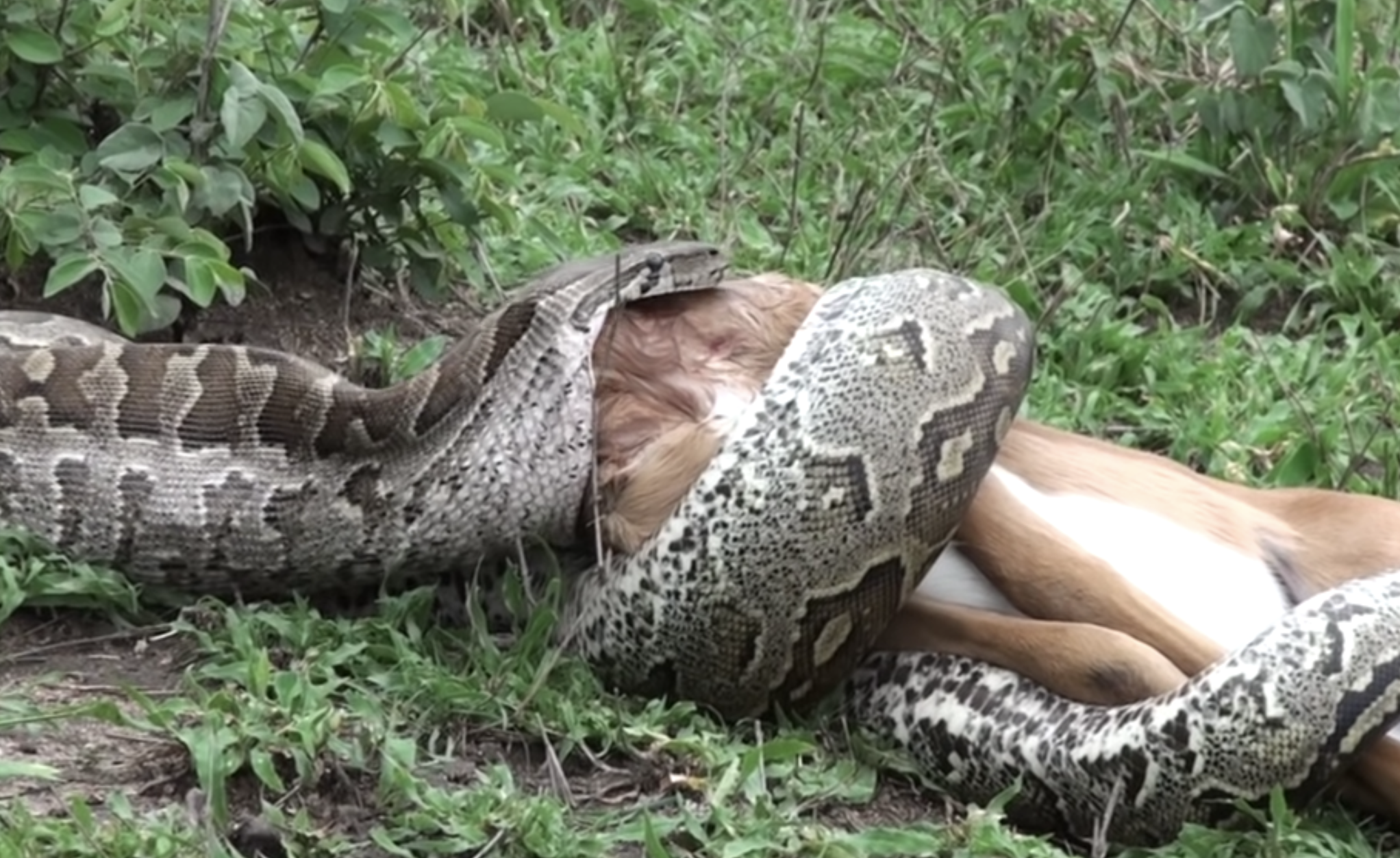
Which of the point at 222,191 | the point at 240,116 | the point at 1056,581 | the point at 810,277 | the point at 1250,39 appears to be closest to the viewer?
the point at 1056,581

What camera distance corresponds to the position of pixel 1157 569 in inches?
207

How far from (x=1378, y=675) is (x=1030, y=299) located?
2.79m

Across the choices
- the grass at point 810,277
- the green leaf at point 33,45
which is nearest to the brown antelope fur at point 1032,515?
the grass at point 810,277

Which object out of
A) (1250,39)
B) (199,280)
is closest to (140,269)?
(199,280)

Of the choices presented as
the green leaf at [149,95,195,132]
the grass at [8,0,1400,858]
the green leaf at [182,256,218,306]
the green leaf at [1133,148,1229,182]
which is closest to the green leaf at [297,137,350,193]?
the green leaf at [149,95,195,132]

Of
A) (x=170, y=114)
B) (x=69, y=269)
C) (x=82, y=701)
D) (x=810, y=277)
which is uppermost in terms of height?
(x=170, y=114)

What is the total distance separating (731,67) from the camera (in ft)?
28.2

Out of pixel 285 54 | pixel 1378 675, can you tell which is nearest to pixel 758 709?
pixel 1378 675

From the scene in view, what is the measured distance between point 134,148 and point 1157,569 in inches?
112

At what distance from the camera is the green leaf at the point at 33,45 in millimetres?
5871

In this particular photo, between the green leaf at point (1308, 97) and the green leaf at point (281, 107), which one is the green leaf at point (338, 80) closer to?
the green leaf at point (281, 107)

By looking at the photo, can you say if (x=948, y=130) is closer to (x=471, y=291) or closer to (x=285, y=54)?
(x=471, y=291)

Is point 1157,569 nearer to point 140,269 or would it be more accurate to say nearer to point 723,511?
point 723,511

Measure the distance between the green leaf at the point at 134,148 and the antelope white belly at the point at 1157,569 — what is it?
2303mm
